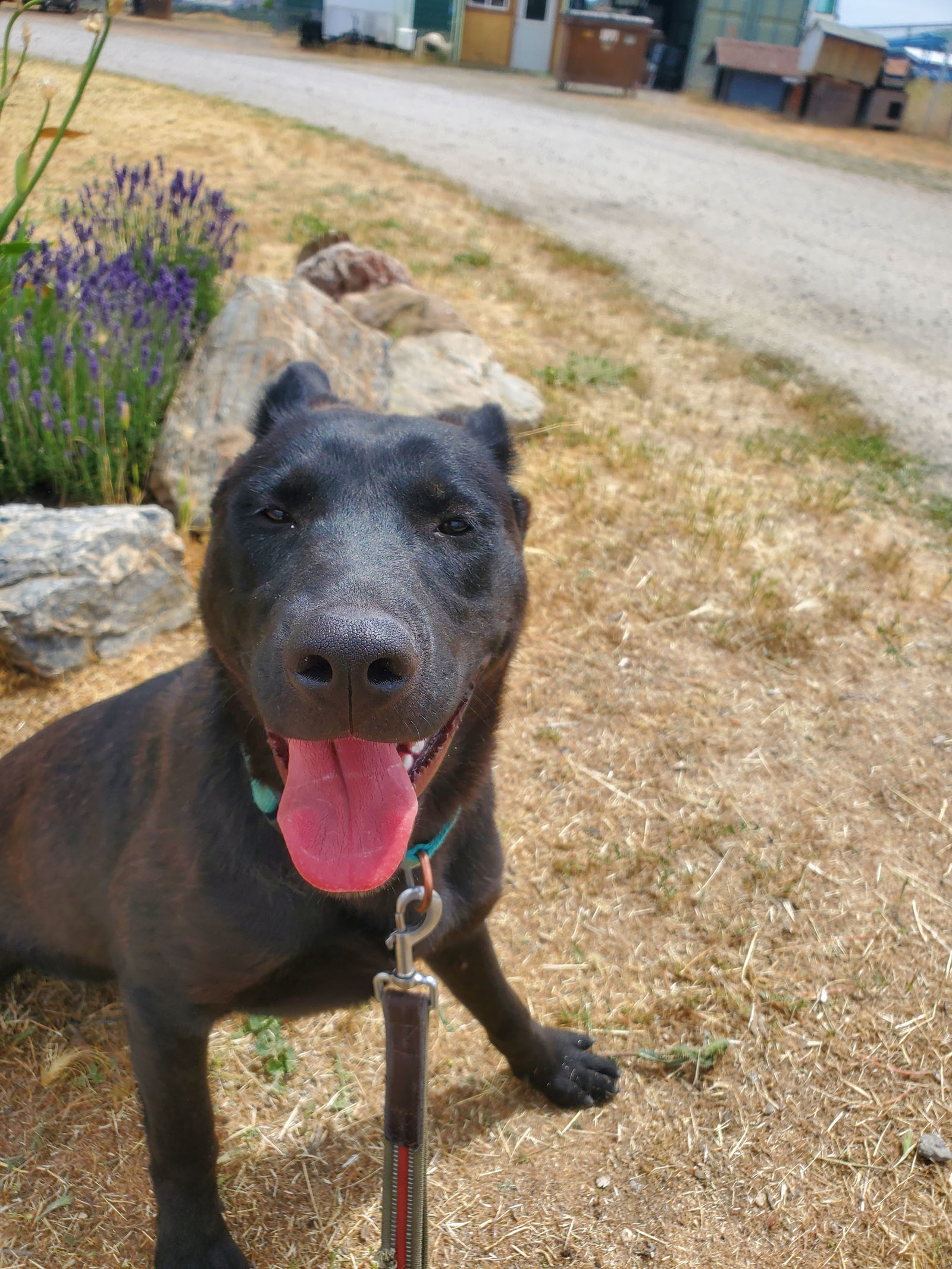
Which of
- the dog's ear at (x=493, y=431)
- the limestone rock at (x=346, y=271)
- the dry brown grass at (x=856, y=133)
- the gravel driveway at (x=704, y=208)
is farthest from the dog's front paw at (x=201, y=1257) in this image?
the dry brown grass at (x=856, y=133)

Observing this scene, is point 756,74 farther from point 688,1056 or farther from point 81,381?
point 688,1056

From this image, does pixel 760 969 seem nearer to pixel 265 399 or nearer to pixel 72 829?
pixel 72 829

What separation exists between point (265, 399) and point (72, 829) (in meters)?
1.16

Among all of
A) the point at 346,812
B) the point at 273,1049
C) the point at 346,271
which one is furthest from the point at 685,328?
the point at 346,812

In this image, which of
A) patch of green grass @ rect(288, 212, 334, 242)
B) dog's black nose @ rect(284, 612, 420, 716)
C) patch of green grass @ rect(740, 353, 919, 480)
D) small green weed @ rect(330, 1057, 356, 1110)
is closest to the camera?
dog's black nose @ rect(284, 612, 420, 716)

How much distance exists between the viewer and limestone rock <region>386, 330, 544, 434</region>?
561 centimetres

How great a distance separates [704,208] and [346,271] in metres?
7.09

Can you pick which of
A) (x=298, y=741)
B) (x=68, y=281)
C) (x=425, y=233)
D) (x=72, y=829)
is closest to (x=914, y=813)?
(x=298, y=741)

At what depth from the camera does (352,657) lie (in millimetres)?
1399

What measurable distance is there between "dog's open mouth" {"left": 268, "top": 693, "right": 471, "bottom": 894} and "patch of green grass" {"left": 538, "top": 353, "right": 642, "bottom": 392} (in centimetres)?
520

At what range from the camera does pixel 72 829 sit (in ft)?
7.31

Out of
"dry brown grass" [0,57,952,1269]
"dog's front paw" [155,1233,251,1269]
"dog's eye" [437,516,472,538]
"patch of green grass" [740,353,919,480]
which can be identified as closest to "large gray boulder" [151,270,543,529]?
"dry brown grass" [0,57,952,1269]

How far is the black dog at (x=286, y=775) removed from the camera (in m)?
1.61

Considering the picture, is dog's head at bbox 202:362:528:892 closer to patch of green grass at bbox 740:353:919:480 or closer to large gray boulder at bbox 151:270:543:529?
large gray boulder at bbox 151:270:543:529
